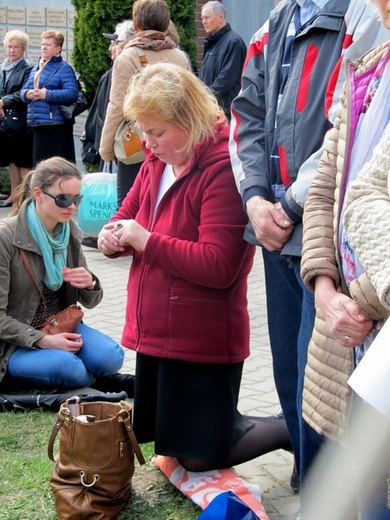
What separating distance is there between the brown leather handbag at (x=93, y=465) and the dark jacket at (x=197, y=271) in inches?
12.7

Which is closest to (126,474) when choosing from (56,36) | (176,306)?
(176,306)

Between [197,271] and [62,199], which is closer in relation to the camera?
[197,271]

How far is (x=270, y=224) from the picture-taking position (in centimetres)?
292

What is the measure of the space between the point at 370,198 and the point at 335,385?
0.53 m

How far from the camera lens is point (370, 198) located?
2.06 m

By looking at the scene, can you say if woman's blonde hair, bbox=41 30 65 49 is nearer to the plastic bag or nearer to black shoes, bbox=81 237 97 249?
the plastic bag

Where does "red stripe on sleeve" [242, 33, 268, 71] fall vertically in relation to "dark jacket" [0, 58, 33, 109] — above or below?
above

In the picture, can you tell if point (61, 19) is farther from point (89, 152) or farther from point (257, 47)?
point (257, 47)

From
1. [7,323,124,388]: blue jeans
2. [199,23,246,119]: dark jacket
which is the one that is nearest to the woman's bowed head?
[7,323,124,388]: blue jeans

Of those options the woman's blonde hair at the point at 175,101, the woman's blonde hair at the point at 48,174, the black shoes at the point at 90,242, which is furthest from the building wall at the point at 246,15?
the woman's blonde hair at the point at 175,101

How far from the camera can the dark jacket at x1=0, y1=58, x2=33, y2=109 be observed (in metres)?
10.7

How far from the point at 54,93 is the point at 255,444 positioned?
7.19 meters

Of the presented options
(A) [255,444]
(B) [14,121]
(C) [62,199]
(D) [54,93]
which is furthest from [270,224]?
(B) [14,121]

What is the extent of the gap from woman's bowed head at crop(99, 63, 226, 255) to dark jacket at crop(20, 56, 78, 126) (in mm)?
6964
